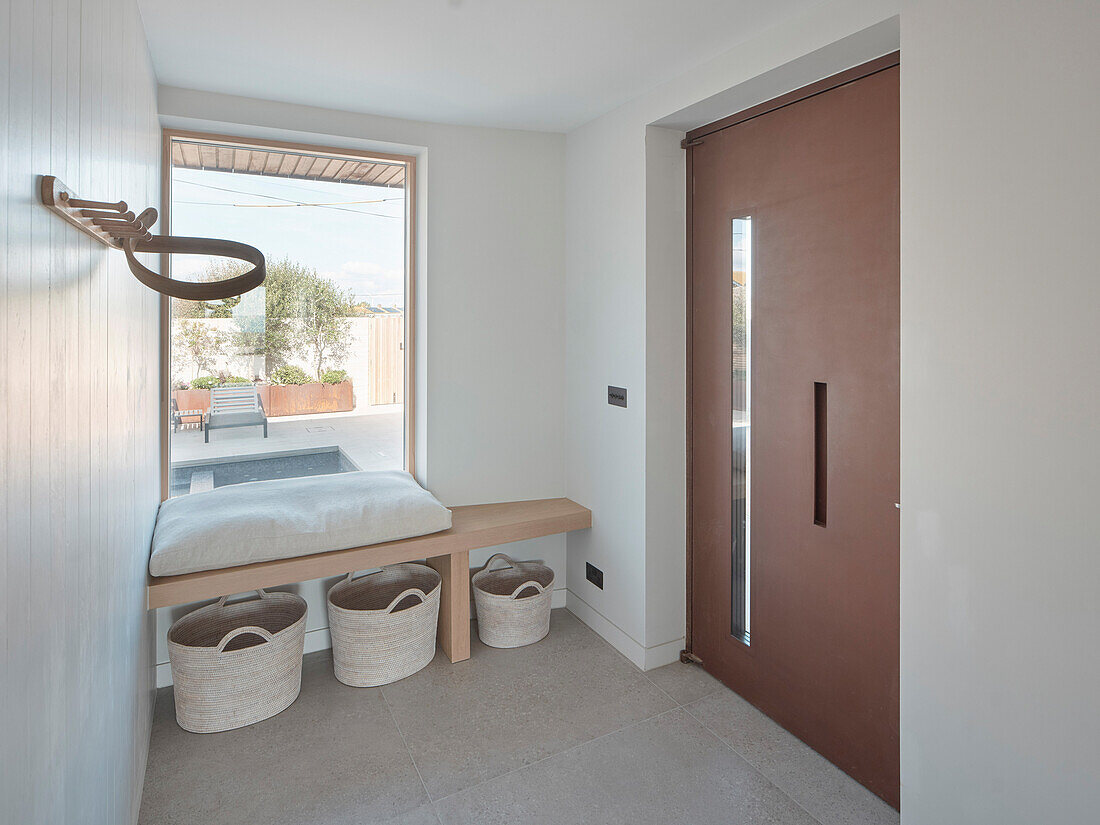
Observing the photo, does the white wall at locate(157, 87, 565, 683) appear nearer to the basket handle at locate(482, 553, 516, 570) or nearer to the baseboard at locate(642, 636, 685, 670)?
the basket handle at locate(482, 553, 516, 570)

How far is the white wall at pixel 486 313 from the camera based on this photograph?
310 cm

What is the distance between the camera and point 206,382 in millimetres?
2863

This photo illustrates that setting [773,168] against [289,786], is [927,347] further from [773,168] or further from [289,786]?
[289,786]

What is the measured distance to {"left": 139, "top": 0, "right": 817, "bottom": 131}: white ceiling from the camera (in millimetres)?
2012

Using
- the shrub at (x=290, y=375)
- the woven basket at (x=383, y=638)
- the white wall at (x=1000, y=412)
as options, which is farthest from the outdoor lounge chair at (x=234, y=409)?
the white wall at (x=1000, y=412)

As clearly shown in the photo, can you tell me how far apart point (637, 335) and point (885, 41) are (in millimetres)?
1303

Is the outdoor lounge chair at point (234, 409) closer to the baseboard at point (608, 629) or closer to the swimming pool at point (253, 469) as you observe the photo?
the swimming pool at point (253, 469)

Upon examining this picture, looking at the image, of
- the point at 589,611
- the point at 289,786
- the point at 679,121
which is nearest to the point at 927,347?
the point at 679,121

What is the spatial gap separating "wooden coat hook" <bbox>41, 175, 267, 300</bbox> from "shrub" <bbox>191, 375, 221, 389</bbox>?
165cm

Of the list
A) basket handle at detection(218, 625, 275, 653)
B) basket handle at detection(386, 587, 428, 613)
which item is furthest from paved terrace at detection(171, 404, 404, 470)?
basket handle at detection(218, 625, 275, 653)

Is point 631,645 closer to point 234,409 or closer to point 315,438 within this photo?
point 315,438

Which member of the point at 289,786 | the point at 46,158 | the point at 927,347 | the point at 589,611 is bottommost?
the point at 289,786

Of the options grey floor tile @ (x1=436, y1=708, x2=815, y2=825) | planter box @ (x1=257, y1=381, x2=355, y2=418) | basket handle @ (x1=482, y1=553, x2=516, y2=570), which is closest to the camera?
grey floor tile @ (x1=436, y1=708, x2=815, y2=825)

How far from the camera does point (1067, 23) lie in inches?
54.0
